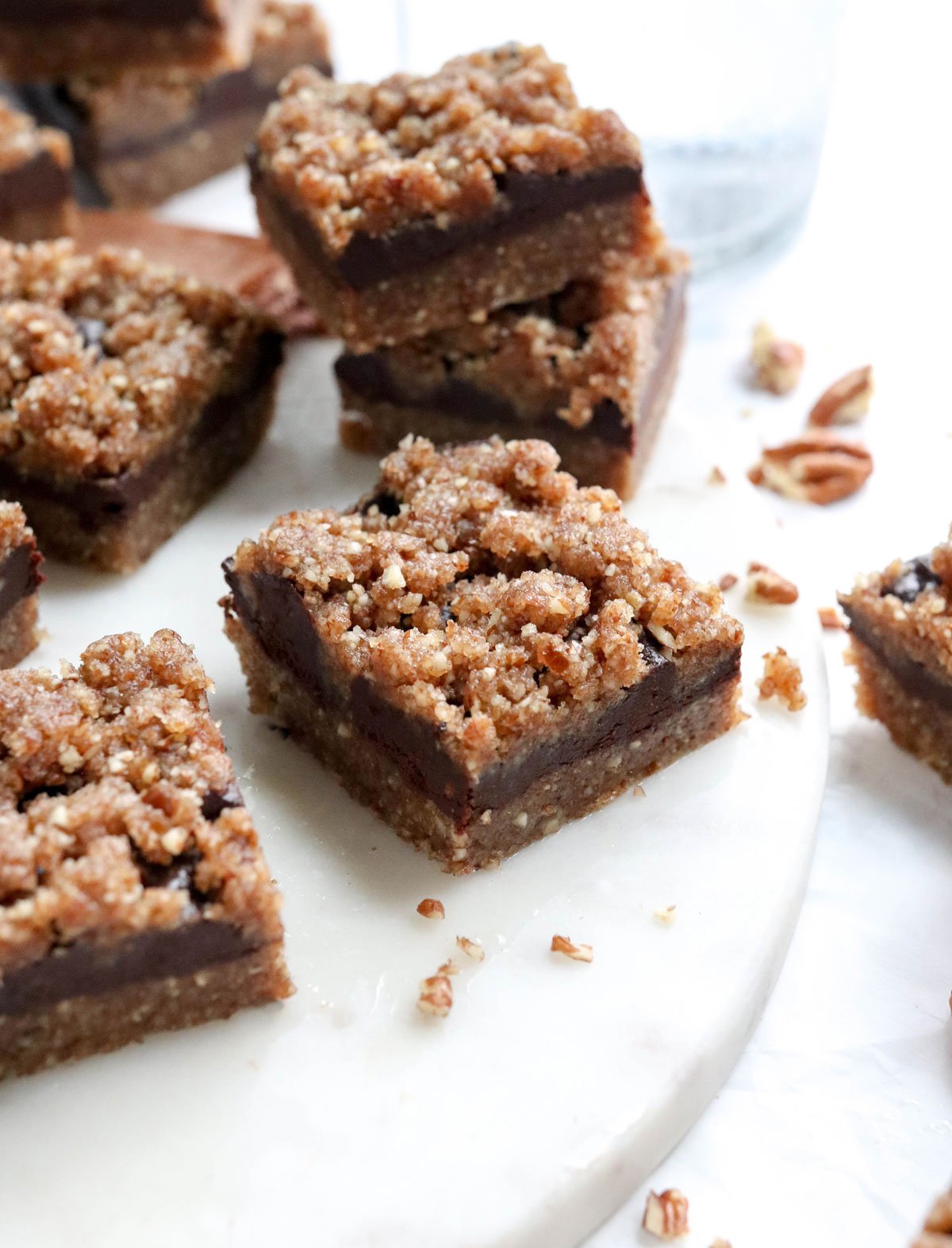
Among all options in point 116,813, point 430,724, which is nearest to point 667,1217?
point 430,724

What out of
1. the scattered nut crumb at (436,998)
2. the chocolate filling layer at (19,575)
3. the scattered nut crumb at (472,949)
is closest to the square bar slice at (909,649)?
the scattered nut crumb at (472,949)

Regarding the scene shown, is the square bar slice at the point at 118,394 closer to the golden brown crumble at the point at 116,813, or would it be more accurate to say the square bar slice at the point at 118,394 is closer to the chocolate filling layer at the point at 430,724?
the chocolate filling layer at the point at 430,724

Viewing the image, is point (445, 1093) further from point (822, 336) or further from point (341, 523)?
point (822, 336)

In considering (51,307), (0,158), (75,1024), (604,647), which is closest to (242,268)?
(0,158)

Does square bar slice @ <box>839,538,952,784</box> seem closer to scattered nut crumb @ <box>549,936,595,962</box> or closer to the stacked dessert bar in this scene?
the stacked dessert bar

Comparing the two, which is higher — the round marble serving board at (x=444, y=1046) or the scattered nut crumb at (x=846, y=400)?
the scattered nut crumb at (x=846, y=400)

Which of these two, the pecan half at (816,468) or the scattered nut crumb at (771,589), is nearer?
the scattered nut crumb at (771,589)
